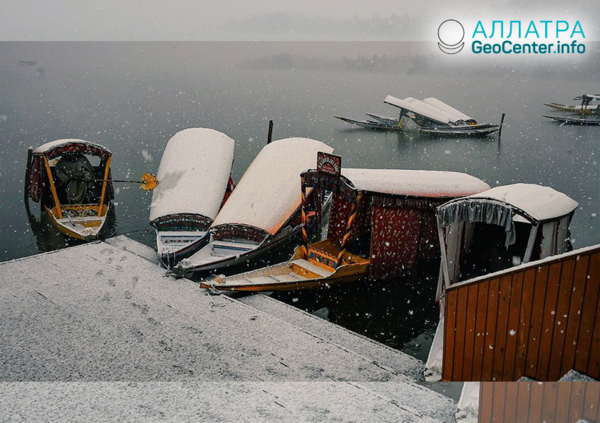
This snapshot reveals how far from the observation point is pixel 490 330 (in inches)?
313

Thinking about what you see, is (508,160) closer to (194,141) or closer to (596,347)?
(194,141)

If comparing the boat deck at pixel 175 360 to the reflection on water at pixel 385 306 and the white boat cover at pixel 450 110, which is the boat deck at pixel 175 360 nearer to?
the reflection on water at pixel 385 306

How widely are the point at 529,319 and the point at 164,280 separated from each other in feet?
28.4

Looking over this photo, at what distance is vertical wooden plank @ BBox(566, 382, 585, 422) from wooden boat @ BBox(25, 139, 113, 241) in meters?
16.6

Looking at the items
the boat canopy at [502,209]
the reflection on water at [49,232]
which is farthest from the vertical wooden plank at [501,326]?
the reflection on water at [49,232]

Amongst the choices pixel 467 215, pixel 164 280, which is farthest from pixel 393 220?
pixel 164 280

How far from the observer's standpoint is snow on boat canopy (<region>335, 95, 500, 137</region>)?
160 ft

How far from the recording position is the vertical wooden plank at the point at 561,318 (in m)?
7.18

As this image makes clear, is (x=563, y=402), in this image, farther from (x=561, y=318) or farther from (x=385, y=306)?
(x=385, y=306)

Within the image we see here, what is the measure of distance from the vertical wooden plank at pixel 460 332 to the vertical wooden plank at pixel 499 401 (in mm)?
660

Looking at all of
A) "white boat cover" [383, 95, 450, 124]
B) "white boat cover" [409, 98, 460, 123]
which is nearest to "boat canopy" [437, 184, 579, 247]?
"white boat cover" [383, 95, 450, 124]

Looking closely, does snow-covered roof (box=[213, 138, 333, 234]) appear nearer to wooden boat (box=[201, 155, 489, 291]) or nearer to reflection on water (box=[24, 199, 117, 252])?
wooden boat (box=[201, 155, 489, 291])

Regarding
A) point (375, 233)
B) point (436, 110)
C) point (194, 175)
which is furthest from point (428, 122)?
point (375, 233)

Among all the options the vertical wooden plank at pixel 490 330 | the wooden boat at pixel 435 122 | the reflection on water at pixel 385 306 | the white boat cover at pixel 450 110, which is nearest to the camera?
the vertical wooden plank at pixel 490 330
